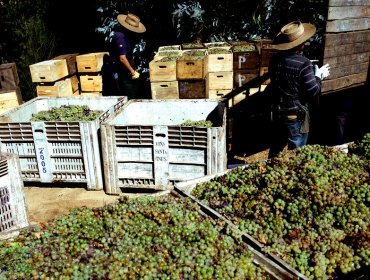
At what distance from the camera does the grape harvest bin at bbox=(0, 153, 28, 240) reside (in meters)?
4.03

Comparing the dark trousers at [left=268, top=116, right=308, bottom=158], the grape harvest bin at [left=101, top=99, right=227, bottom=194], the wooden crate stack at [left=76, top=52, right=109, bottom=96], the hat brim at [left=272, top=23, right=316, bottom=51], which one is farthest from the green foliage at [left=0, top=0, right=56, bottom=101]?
the hat brim at [left=272, top=23, right=316, bottom=51]

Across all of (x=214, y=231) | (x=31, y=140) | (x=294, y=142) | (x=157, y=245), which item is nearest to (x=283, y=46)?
(x=294, y=142)

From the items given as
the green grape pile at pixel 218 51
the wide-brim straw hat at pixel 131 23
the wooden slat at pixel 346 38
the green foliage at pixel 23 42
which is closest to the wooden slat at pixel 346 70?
the wooden slat at pixel 346 38

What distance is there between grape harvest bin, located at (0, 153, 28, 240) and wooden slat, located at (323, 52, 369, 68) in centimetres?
389

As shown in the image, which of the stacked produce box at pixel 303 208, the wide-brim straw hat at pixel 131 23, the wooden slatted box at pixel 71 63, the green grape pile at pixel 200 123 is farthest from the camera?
the wooden slatted box at pixel 71 63

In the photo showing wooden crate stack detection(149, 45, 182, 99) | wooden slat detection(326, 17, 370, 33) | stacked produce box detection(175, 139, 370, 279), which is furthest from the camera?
wooden crate stack detection(149, 45, 182, 99)

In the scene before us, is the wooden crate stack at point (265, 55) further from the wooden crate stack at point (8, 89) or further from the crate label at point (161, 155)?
the wooden crate stack at point (8, 89)

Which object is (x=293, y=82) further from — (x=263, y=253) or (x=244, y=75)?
(x=263, y=253)

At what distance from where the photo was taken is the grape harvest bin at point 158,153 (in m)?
4.92

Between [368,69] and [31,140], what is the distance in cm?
489

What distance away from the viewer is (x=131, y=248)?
2654 mm

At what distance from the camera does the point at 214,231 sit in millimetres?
2834

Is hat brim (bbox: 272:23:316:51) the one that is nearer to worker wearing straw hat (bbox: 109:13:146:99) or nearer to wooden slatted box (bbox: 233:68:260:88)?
wooden slatted box (bbox: 233:68:260:88)

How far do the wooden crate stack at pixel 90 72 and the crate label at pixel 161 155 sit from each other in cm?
308
